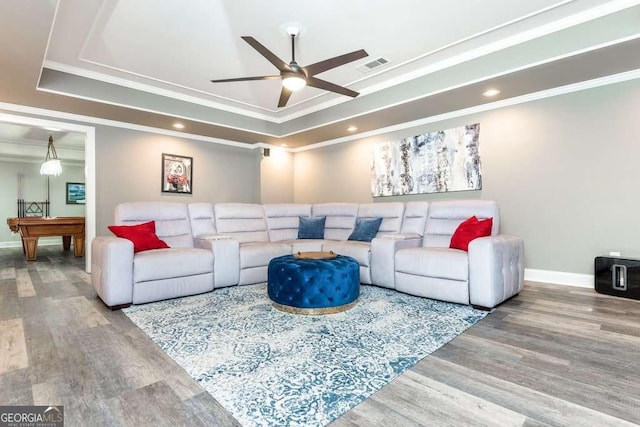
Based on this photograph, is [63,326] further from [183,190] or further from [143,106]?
[183,190]

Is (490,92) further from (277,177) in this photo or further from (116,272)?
(116,272)

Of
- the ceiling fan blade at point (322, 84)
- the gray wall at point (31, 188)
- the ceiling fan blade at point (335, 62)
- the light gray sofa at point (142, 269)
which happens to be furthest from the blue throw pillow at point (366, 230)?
the gray wall at point (31, 188)

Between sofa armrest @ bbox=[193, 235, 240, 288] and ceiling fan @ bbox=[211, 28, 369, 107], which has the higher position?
ceiling fan @ bbox=[211, 28, 369, 107]

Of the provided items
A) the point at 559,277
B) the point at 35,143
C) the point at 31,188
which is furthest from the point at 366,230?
the point at 31,188

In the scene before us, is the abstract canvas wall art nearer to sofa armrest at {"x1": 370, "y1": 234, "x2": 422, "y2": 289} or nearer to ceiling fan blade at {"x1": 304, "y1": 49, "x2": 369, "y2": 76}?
sofa armrest at {"x1": 370, "y1": 234, "x2": 422, "y2": 289}

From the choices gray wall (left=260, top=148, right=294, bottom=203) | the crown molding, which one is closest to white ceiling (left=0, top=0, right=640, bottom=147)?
the crown molding

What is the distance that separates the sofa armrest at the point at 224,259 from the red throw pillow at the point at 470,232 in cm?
250

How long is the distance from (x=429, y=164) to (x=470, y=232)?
6.06ft

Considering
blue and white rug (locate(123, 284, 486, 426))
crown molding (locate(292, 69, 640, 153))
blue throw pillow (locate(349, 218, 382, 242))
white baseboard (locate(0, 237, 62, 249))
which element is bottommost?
white baseboard (locate(0, 237, 62, 249))

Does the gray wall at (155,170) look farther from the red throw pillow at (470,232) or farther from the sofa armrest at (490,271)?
the sofa armrest at (490,271)

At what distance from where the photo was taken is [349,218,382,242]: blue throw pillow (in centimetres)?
431

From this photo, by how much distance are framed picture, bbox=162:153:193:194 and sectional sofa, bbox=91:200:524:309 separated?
1661 mm

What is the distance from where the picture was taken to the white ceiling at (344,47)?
2.84 meters

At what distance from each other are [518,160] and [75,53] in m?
5.49
